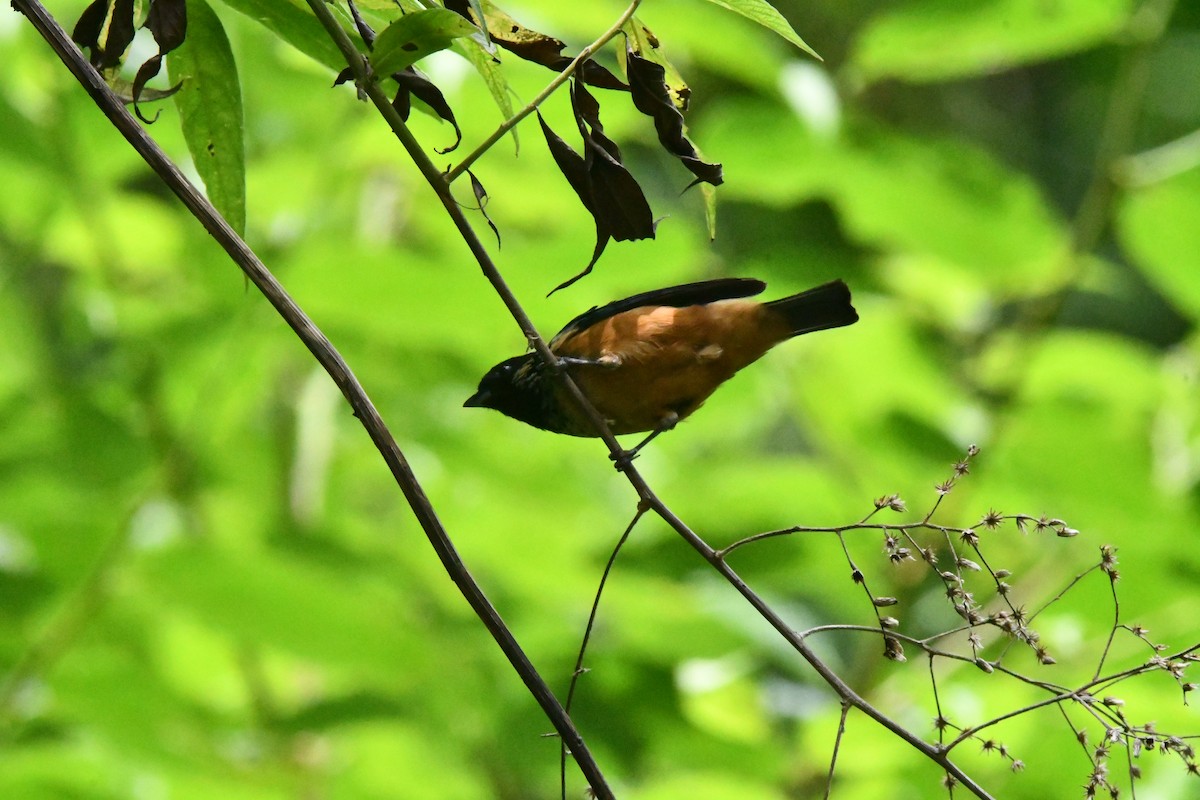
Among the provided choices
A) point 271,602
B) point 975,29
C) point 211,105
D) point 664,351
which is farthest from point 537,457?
point 211,105

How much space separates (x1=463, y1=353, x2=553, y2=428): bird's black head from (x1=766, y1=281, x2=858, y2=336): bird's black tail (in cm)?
63

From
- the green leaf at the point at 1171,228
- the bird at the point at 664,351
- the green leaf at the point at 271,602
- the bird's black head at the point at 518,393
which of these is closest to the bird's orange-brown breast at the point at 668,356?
the bird at the point at 664,351

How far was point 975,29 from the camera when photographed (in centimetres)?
355

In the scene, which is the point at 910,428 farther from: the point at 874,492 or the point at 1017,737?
the point at 1017,737

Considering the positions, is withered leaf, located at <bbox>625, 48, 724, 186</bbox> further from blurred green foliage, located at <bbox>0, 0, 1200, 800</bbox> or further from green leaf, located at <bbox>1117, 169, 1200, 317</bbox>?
green leaf, located at <bbox>1117, 169, 1200, 317</bbox>

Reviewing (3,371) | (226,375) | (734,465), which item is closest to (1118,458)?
(734,465)

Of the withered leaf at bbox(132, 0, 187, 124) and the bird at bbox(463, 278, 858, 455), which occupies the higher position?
the bird at bbox(463, 278, 858, 455)

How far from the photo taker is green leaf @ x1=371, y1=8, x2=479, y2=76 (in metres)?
1.40

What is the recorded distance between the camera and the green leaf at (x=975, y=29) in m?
3.53

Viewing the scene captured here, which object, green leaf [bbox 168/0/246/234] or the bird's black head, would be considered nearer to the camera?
green leaf [bbox 168/0/246/234]

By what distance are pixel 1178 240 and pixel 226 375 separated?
258cm

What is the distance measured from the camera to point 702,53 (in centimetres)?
396

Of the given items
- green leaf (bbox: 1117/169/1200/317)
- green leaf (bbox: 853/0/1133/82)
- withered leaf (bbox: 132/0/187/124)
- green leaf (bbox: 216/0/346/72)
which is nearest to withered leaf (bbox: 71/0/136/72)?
withered leaf (bbox: 132/0/187/124)

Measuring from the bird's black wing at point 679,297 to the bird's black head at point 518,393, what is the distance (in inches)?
4.6
